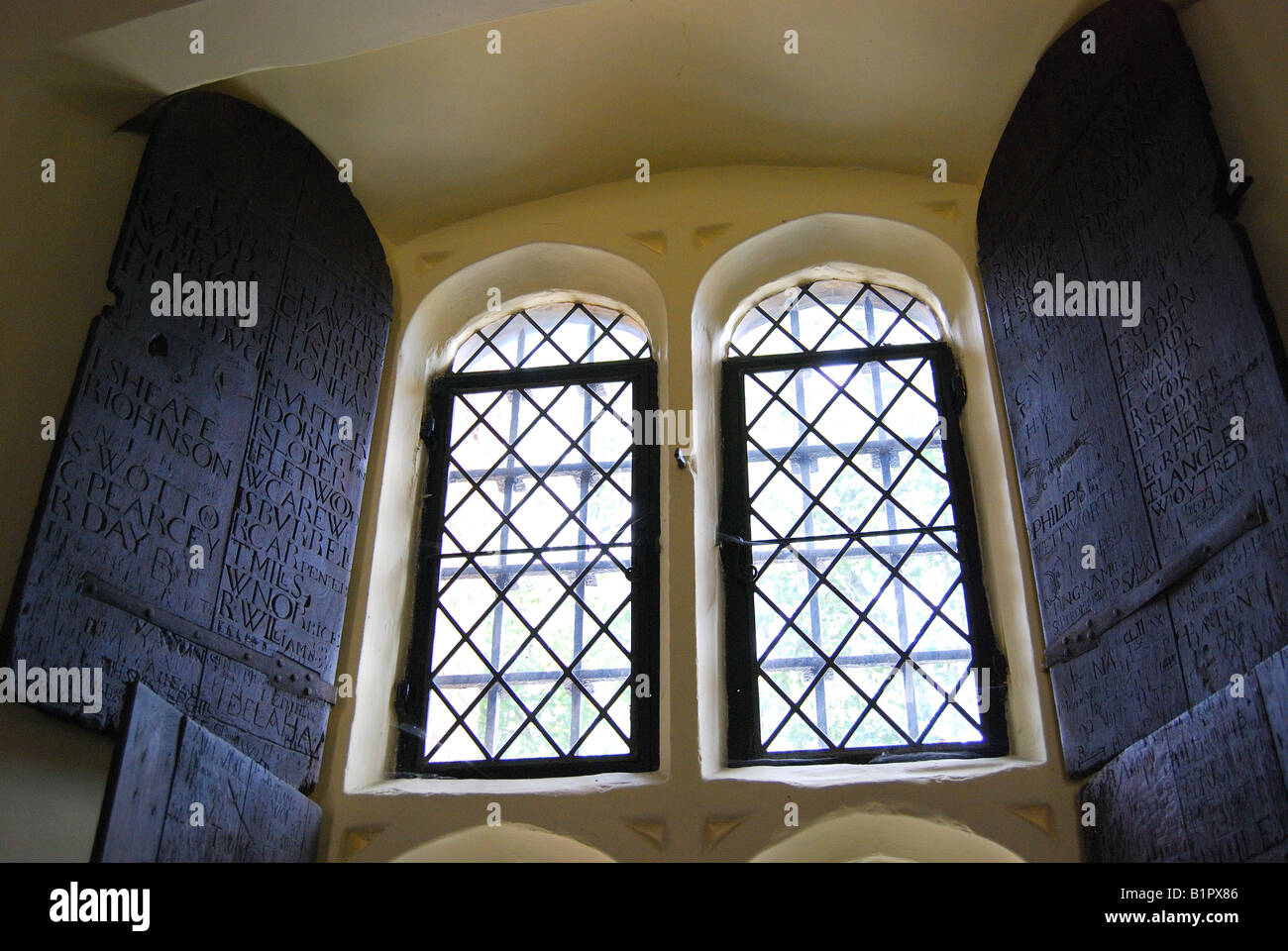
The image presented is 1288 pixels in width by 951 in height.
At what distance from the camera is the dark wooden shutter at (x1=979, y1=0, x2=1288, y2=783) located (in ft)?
9.77

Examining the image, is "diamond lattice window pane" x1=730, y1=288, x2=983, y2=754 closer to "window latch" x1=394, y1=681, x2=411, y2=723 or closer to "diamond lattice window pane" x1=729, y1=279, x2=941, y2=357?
"diamond lattice window pane" x1=729, y1=279, x2=941, y2=357

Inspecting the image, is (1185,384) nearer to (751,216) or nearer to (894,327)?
(894,327)

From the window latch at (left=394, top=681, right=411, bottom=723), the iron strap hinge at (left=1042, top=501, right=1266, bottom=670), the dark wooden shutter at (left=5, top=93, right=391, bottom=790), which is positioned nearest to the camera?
the iron strap hinge at (left=1042, top=501, right=1266, bottom=670)

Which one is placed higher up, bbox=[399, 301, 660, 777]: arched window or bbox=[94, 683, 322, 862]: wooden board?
bbox=[399, 301, 660, 777]: arched window

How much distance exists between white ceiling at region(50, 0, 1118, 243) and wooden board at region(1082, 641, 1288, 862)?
258 cm

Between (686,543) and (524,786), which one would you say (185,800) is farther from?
(686,543)

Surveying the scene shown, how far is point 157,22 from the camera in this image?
352 cm

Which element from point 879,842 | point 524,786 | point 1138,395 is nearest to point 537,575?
point 524,786

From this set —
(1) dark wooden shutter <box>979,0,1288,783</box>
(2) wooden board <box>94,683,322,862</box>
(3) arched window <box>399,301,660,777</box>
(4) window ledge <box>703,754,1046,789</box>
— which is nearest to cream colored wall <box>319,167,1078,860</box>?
(4) window ledge <box>703,754,1046,789</box>

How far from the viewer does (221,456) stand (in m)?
3.74

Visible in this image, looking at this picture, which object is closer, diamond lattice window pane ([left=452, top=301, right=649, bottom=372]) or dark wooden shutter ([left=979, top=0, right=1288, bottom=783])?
dark wooden shutter ([left=979, top=0, right=1288, bottom=783])

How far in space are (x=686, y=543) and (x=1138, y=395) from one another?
1547 millimetres

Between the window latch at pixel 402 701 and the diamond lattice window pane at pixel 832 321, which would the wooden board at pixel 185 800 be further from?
the diamond lattice window pane at pixel 832 321
